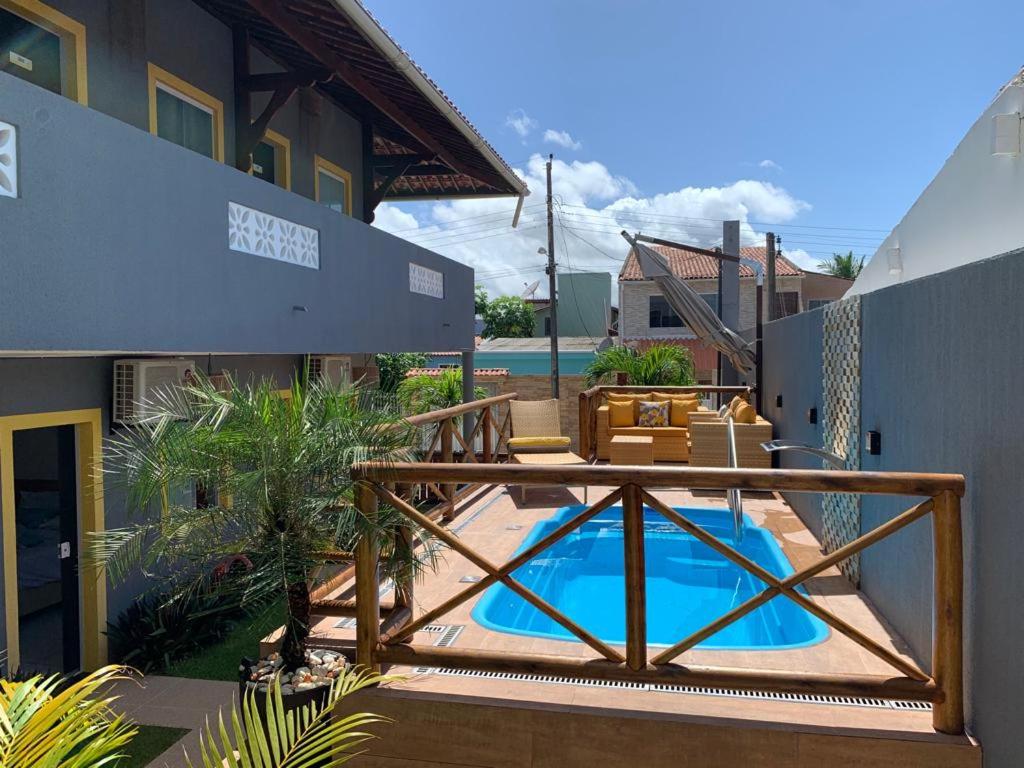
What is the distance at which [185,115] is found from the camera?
24.2 ft

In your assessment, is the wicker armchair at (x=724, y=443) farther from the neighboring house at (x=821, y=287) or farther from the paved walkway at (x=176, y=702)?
the neighboring house at (x=821, y=287)

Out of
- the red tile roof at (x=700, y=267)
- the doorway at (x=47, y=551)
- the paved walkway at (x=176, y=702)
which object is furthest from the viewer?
the red tile roof at (x=700, y=267)

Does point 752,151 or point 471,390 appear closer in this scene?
point 471,390

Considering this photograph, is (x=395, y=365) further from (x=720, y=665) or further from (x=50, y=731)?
(x=50, y=731)

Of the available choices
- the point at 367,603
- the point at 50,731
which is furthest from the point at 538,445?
the point at 50,731

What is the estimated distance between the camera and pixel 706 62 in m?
20.2

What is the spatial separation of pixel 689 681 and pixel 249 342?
4411 mm

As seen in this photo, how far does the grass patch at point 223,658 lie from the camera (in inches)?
236

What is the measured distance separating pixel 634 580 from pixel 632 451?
7.16 metres

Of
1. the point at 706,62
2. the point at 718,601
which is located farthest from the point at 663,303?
the point at 718,601

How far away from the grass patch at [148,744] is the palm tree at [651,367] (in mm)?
12689

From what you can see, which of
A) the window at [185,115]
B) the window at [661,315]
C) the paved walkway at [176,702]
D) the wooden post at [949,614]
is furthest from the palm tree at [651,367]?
the window at [661,315]

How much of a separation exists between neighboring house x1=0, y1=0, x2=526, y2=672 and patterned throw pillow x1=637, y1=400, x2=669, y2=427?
442cm

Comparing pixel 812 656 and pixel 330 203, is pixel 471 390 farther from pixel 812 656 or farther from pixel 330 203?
pixel 812 656
